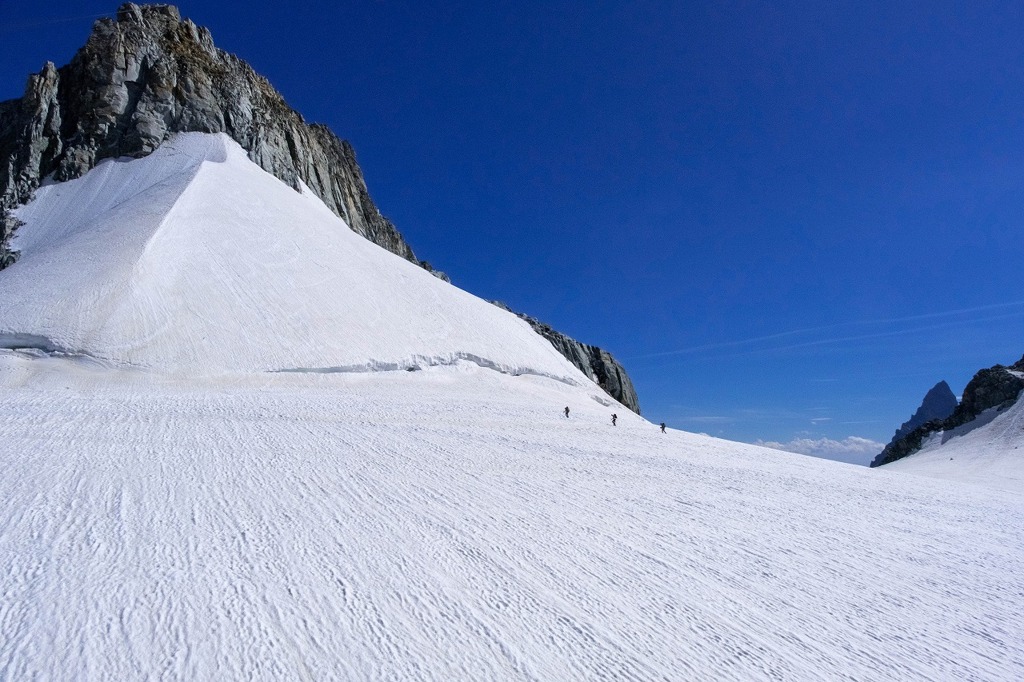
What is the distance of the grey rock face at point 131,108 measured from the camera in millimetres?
45844

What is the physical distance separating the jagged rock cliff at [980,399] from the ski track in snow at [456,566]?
63387 mm

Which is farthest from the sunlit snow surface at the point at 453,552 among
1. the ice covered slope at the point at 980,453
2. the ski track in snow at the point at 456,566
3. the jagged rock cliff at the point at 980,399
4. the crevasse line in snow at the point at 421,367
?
the jagged rock cliff at the point at 980,399

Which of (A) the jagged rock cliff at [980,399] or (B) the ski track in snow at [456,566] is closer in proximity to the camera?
(B) the ski track in snow at [456,566]

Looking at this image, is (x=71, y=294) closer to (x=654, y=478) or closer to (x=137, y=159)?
(x=654, y=478)

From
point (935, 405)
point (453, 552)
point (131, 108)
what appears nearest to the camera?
point (453, 552)

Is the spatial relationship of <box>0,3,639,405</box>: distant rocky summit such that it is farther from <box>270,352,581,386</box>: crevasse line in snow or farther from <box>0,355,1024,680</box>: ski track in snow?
<box>0,355,1024,680</box>: ski track in snow

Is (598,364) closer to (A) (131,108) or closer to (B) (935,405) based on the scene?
(A) (131,108)

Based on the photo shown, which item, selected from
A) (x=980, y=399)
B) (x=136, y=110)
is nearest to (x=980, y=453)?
(x=980, y=399)

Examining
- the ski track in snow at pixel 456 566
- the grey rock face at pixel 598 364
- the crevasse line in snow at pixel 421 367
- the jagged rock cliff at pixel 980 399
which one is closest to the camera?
the ski track in snow at pixel 456 566

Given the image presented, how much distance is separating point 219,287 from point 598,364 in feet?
147

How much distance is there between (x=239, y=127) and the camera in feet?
170

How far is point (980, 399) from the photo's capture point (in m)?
59.9

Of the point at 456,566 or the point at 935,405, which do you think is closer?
the point at 456,566

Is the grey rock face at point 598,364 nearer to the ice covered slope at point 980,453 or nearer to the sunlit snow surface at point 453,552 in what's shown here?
the ice covered slope at point 980,453
